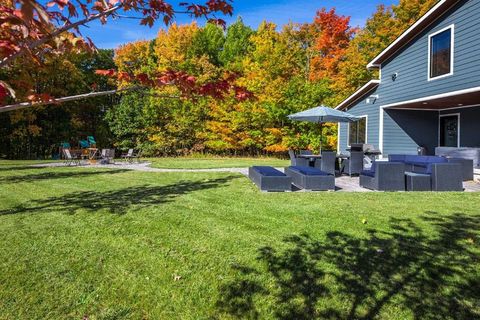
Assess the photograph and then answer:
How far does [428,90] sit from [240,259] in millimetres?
10811

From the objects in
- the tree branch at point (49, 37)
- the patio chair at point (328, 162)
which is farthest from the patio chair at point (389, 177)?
the tree branch at point (49, 37)

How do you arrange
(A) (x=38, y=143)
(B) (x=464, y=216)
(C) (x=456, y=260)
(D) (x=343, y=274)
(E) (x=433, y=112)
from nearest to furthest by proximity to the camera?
(D) (x=343, y=274)
(C) (x=456, y=260)
(B) (x=464, y=216)
(E) (x=433, y=112)
(A) (x=38, y=143)

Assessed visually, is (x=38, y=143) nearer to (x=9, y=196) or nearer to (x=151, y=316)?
(x=9, y=196)

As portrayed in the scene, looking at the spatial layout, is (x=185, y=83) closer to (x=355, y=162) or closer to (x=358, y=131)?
(x=355, y=162)

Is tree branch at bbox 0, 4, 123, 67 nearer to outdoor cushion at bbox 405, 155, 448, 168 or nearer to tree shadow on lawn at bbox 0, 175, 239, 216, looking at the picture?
tree shadow on lawn at bbox 0, 175, 239, 216

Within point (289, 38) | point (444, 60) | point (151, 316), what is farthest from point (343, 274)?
point (289, 38)

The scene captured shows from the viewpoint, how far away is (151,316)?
254cm

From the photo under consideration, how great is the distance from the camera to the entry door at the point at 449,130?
43.7ft

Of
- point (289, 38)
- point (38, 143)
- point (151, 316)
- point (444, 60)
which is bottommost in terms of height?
Answer: point (151, 316)

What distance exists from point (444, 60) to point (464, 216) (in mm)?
7732

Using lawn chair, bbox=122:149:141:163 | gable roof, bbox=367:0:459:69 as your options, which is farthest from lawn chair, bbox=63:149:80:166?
gable roof, bbox=367:0:459:69

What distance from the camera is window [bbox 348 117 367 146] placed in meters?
15.6

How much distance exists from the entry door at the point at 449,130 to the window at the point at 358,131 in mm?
3102

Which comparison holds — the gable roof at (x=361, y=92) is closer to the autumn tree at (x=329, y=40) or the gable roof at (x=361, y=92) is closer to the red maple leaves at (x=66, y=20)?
the autumn tree at (x=329, y=40)
